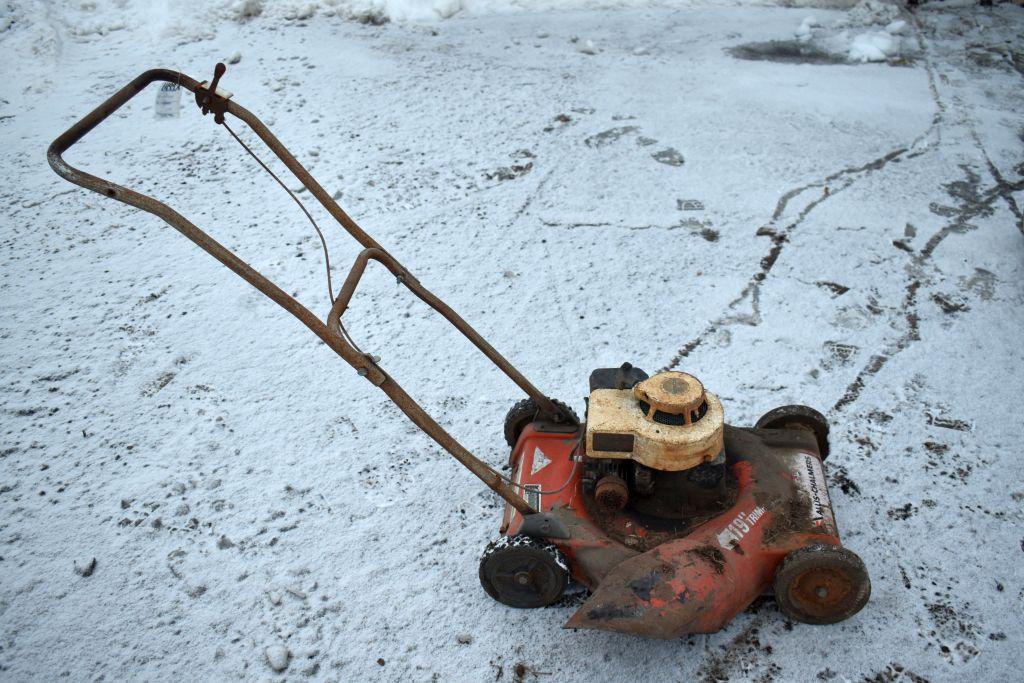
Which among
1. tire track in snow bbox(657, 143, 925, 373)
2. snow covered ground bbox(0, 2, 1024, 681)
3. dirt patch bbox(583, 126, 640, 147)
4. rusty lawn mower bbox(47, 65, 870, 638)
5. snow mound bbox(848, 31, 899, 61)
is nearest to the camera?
rusty lawn mower bbox(47, 65, 870, 638)

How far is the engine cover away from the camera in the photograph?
2889 millimetres

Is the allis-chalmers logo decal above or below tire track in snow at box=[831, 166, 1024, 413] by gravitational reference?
above

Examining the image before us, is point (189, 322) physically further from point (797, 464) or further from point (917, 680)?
point (917, 680)

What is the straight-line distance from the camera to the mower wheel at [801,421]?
3.50 m

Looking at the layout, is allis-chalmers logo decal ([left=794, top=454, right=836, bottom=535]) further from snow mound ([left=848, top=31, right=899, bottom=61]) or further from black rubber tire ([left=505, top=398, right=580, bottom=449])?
snow mound ([left=848, top=31, right=899, bottom=61])

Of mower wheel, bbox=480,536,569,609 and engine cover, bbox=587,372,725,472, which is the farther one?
mower wheel, bbox=480,536,569,609

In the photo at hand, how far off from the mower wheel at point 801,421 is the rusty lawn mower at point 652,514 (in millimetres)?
220

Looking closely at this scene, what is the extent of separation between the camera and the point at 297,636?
10.4 feet

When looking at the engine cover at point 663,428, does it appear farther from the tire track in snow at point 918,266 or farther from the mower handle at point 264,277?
the tire track in snow at point 918,266

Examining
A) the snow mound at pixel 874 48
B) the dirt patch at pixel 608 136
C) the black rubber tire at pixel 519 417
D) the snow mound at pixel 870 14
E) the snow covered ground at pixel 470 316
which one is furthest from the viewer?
the snow mound at pixel 870 14

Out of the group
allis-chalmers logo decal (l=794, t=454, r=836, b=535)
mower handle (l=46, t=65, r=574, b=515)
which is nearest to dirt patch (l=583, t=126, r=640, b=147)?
mower handle (l=46, t=65, r=574, b=515)

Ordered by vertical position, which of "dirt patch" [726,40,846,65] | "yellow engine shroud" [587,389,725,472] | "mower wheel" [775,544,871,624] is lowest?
"mower wheel" [775,544,871,624]

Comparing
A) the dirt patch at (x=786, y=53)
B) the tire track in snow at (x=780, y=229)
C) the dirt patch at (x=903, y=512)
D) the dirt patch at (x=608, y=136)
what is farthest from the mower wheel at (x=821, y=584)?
the dirt patch at (x=786, y=53)

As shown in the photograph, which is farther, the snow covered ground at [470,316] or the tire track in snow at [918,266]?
the tire track in snow at [918,266]
